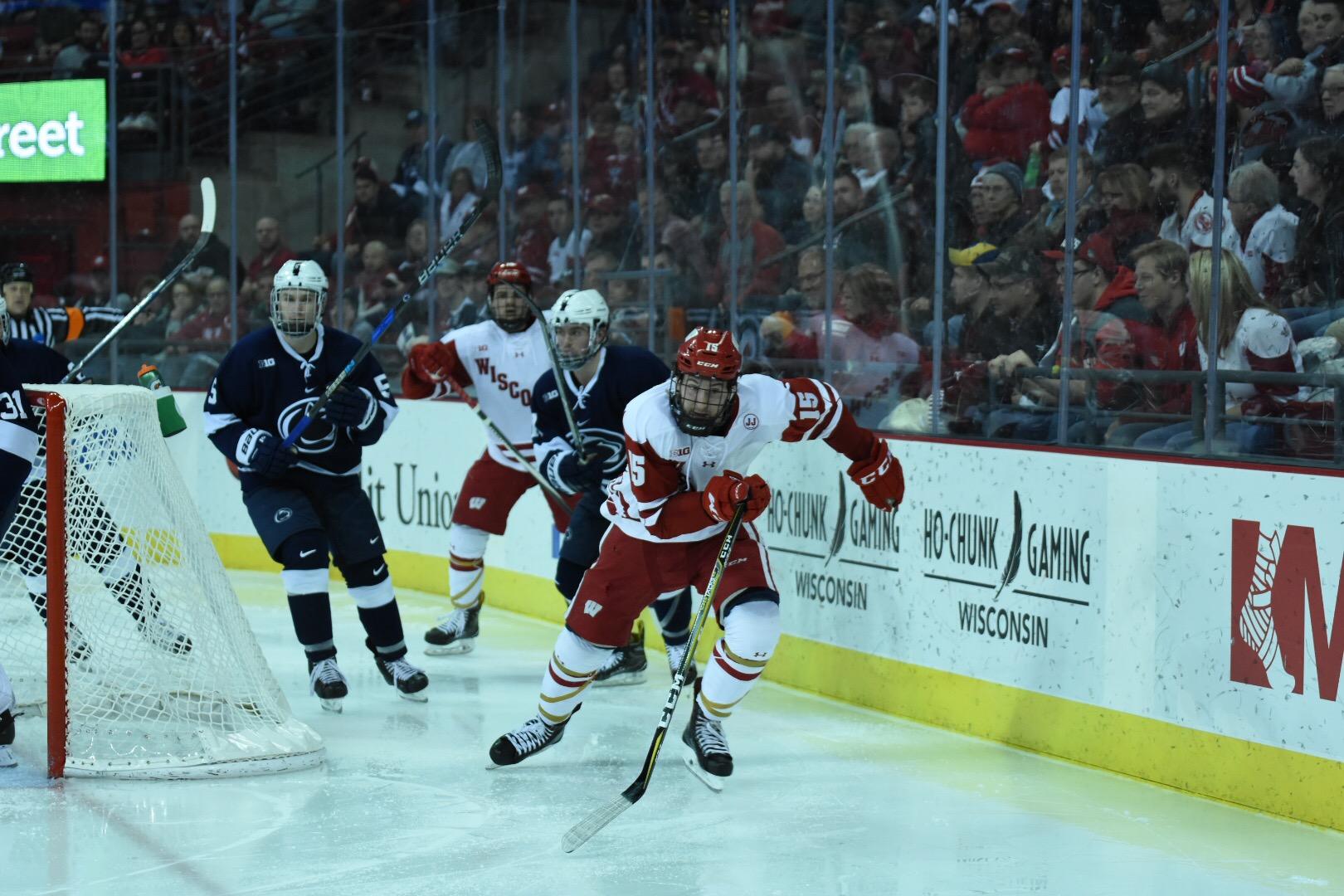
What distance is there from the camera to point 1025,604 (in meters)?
3.99

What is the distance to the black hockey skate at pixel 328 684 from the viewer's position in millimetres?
4219

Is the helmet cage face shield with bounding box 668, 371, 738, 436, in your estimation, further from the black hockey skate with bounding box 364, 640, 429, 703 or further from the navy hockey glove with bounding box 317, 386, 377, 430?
the black hockey skate with bounding box 364, 640, 429, 703

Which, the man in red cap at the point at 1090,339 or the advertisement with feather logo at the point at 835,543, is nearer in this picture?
the man in red cap at the point at 1090,339

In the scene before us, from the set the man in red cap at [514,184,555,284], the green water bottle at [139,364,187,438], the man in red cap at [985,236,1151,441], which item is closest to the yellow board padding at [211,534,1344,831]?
the man in red cap at [985,236,1151,441]

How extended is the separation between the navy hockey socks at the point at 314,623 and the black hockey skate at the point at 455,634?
2.81 feet

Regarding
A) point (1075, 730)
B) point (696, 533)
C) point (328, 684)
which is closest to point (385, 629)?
point (328, 684)

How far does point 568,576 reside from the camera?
455 cm

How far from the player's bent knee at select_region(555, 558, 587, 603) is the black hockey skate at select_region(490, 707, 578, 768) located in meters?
0.85

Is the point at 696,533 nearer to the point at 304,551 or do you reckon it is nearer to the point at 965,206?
the point at 304,551

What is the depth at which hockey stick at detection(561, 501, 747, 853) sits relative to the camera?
3.05 m

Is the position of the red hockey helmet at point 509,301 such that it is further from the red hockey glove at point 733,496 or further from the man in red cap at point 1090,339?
the red hockey glove at point 733,496

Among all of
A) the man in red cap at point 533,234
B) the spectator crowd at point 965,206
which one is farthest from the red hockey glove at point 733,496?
the man in red cap at point 533,234

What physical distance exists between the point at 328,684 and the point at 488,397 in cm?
120

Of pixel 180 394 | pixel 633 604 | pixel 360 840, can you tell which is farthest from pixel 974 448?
pixel 180 394
